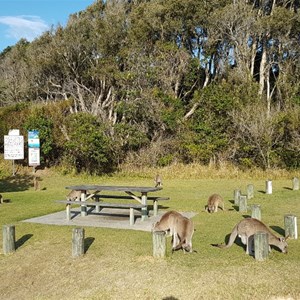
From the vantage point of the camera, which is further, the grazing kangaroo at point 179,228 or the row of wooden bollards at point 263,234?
the grazing kangaroo at point 179,228

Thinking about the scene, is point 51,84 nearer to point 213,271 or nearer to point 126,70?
point 126,70

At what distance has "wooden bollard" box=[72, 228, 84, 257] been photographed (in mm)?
7383

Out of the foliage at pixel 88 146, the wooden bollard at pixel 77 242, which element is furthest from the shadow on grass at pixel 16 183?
the wooden bollard at pixel 77 242

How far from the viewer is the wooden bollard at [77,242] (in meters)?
7.38

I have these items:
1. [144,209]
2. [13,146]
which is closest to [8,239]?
[144,209]

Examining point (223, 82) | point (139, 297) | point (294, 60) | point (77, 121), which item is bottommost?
point (139, 297)

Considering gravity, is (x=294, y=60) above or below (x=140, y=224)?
above

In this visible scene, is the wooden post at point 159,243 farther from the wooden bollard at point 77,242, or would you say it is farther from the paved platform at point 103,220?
the paved platform at point 103,220

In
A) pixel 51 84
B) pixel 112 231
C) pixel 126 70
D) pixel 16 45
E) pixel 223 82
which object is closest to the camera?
pixel 112 231

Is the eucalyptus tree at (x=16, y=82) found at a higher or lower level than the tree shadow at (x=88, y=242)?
higher

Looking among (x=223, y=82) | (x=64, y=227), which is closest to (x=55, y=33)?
(x=223, y=82)

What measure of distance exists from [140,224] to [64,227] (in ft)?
6.43

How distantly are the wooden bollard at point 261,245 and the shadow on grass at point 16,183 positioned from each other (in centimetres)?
1420

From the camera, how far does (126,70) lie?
27.9 meters
